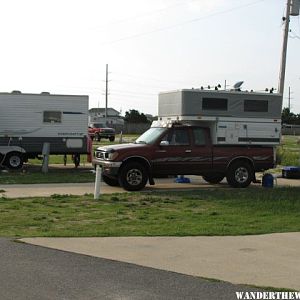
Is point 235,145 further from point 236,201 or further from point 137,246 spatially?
point 137,246

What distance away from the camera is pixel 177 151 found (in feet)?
53.8

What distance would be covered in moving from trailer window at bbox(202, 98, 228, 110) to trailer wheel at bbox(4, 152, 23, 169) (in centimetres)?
904

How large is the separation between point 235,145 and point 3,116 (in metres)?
10.2

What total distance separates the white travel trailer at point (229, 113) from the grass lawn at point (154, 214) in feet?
8.25

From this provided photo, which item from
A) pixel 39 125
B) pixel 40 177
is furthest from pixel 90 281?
pixel 39 125

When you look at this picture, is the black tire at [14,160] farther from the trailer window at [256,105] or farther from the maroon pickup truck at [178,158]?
the trailer window at [256,105]

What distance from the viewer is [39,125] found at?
23.5 m

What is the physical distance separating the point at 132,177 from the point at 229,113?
144 inches

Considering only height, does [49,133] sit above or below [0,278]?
above

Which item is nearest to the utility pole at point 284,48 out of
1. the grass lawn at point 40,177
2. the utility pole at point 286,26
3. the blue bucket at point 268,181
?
the utility pole at point 286,26

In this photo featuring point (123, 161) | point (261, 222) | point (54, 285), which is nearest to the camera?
point (54, 285)

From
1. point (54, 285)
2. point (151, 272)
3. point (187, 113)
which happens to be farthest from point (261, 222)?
point (187, 113)

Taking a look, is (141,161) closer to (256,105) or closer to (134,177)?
(134,177)

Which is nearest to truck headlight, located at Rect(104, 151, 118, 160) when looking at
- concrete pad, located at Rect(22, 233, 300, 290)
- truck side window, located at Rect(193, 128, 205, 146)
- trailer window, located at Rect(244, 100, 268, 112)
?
truck side window, located at Rect(193, 128, 205, 146)
